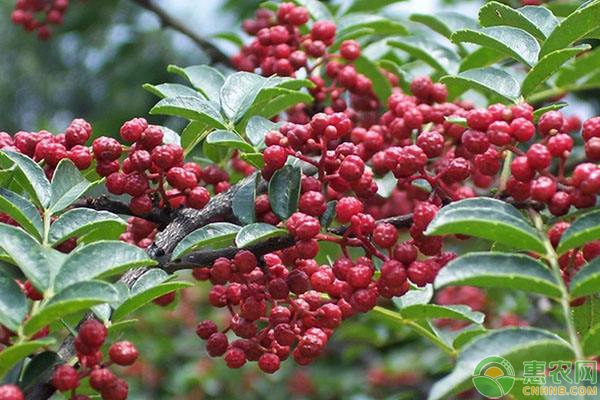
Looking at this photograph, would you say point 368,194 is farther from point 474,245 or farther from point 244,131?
A: point 474,245

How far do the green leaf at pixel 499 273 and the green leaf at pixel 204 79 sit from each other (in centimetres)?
82

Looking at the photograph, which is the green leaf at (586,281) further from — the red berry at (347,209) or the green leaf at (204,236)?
the green leaf at (204,236)

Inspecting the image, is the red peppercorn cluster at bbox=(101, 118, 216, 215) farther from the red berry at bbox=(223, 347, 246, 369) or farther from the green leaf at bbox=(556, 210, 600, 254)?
the green leaf at bbox=(556, 210, 600, 254)

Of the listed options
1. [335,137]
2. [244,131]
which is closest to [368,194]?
[335,137]

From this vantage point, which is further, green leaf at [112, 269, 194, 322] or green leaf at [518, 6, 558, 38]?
green leaf at [518, 6, 558, 38]

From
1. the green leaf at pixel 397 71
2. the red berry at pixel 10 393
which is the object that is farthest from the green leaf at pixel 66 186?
the green leaf at pixel 397 71

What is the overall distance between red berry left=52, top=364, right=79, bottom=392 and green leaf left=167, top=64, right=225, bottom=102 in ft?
2.44

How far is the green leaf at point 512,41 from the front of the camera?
150cm

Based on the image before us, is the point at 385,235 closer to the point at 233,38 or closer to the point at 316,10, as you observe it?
the point at 316,10

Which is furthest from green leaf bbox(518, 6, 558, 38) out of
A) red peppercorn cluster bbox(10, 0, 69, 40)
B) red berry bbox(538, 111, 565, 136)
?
red peppercorn cluster bbox(10, 0, 69, 40)

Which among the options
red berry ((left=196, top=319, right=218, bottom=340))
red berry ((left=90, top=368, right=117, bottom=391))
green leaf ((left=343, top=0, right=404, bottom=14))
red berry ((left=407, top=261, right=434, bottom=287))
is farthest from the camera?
green leaf ((left=343, top=0, right=404, bottom=14))

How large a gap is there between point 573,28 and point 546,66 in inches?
3.1

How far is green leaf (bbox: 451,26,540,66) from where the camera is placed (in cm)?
150

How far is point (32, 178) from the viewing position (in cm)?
139
